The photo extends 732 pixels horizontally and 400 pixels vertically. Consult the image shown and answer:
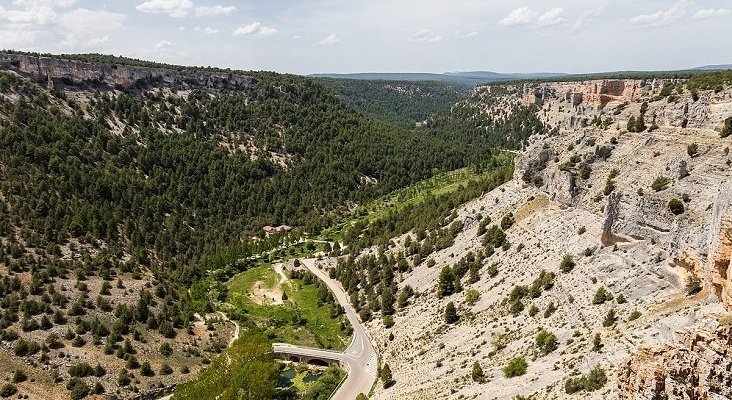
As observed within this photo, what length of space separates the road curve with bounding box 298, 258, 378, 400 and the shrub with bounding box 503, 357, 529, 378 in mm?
25602

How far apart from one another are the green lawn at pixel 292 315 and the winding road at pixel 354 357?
2225mm

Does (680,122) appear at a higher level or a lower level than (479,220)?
higher

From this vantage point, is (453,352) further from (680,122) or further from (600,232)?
(680,122)

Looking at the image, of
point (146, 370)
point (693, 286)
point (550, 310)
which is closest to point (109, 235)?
point (146, 370)

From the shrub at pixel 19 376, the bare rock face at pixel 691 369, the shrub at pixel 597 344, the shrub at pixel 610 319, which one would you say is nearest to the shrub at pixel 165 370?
the shrub at pixel 19 376

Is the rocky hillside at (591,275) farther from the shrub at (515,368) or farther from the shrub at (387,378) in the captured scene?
the shrub at (387,378)

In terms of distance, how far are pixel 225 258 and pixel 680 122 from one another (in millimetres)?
105969

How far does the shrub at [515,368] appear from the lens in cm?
5775

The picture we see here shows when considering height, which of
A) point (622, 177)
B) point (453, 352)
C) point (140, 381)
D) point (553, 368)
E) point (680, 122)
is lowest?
point (140, 381)

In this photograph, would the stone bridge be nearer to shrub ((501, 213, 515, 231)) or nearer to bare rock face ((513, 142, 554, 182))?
shrub ((501, 213, 515, 231))

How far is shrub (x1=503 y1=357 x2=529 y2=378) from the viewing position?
5775 centimetres

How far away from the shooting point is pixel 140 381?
261 ft

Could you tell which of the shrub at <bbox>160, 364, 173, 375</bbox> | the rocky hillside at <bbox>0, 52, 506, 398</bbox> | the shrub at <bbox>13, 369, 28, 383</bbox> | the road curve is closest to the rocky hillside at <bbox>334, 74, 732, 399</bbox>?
the road curve

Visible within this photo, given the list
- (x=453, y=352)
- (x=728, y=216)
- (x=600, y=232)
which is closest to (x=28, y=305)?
(x=453, y=352)
